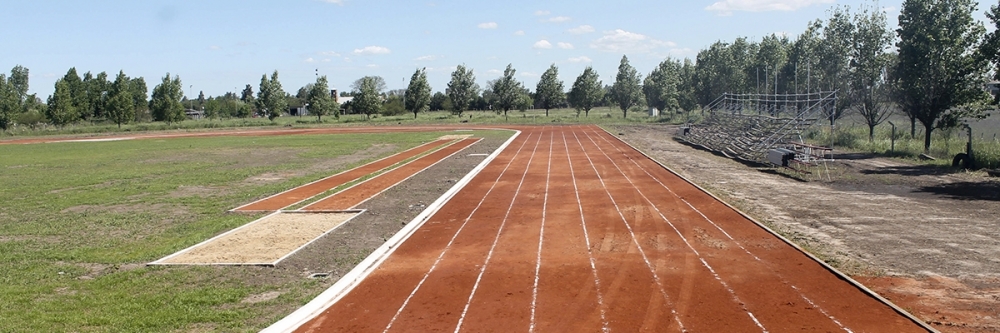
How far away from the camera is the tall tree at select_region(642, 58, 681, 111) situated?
79.5 m

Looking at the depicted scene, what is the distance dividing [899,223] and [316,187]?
54.1 ft

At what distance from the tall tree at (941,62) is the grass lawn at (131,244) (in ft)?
86.7

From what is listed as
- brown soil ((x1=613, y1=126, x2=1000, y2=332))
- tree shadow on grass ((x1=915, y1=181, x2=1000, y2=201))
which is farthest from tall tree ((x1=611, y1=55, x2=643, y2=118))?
tree shadow on grass ((x1=915, y1=181, x2=1000, y2=201))

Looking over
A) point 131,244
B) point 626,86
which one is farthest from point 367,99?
point 131,244

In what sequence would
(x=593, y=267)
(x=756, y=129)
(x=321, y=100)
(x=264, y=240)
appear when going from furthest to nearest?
(x=321, y=100), (x=756, y=129), (x=264, y=240), (x=593, y=267)

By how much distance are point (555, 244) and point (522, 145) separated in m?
26.6

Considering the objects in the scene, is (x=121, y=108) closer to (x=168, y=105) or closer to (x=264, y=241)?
(x=168, y=105)

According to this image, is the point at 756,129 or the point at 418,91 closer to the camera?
the point at 756,129

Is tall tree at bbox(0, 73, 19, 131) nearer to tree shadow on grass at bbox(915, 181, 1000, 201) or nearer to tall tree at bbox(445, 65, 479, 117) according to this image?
tall tree at bbox(445, 65, 479, 117)

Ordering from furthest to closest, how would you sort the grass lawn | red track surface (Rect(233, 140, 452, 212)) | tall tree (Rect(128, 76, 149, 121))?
tall tree (Rect(128, 76, 149, 121)) < red track surface (Rect(233, 140, 452, 212)) < the grass lawn

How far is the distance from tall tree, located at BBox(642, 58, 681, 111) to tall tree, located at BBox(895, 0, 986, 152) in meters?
45.2

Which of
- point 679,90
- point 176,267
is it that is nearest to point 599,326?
point 176,267

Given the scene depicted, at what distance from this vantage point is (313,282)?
408 inches

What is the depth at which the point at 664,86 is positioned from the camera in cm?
8362
